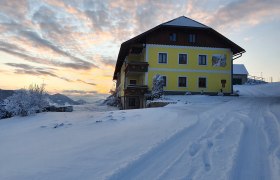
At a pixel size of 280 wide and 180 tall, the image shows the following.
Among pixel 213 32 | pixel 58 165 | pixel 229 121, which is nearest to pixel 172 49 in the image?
pixel 213 32

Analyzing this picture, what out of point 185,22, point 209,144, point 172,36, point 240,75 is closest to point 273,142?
point 209,144

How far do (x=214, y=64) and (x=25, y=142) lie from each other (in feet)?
95.2

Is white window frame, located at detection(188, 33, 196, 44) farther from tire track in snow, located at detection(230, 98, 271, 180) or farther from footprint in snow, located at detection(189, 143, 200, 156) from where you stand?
footprint in snow, located at detection(189, 143, 200, 156)

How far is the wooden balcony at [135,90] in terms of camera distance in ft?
101

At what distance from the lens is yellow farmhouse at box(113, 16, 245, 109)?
107 feet

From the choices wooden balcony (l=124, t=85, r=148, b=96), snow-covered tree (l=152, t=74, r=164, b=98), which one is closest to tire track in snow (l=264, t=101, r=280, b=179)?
snow-covered tree (l=152, t=74, r=164, b=98)

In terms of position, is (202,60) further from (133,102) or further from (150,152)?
(150,152)

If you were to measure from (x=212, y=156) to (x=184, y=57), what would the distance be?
28.4 metres

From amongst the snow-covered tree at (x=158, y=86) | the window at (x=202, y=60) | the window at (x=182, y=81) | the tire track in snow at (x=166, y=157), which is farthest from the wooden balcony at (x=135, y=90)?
the tire track in snow at (x=166, y=157)

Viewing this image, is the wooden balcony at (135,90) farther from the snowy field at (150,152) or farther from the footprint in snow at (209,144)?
the footprint in snow at (209,144)

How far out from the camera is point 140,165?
16.5 ft

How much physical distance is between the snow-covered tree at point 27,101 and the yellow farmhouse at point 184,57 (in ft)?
55.2

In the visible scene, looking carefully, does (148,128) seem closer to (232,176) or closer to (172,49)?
(232,176)

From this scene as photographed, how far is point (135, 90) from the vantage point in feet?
102
